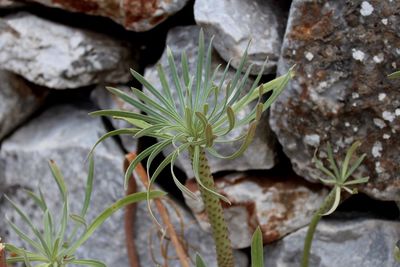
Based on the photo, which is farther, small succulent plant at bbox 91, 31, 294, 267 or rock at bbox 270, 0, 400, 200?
rock at bbox 270, 0, 400, 200

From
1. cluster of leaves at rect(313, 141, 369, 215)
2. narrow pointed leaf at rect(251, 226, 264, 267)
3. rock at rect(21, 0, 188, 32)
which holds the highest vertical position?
rock at rect(21, 0, 188, 32)

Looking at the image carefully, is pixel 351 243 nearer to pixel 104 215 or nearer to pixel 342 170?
pixel 342 170

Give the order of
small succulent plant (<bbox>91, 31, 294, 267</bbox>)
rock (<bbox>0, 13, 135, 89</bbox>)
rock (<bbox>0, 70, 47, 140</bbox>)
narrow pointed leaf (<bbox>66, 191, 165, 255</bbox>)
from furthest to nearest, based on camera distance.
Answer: rock (<bbox>0, 70, 47, 140</bbox>), rock (<bbox>0, 13, 135, 89</bbox>), narrow pointed leaf (<bbox>66, 191, 165, 255</bbox>), small succulent plant (<bbox>91, 31, 294, 267</bbox>)

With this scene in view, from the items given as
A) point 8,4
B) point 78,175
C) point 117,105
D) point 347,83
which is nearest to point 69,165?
point 78,175

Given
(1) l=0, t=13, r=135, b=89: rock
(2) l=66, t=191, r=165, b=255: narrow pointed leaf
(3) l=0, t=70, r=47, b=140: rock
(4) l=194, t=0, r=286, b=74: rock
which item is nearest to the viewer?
(2) l=66, t=191, r=165, b=255: narrow pointed leaf

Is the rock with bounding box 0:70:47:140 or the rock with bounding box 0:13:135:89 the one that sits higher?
the rock with bounding box 0:13:135:89

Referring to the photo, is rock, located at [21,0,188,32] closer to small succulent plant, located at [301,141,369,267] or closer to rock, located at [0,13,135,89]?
rock, located at [0,13,135,89]

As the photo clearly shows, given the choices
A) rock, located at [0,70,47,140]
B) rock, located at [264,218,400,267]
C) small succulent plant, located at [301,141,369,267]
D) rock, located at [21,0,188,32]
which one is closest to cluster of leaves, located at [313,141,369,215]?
small succulent plant, located at [301,141,369,267]
